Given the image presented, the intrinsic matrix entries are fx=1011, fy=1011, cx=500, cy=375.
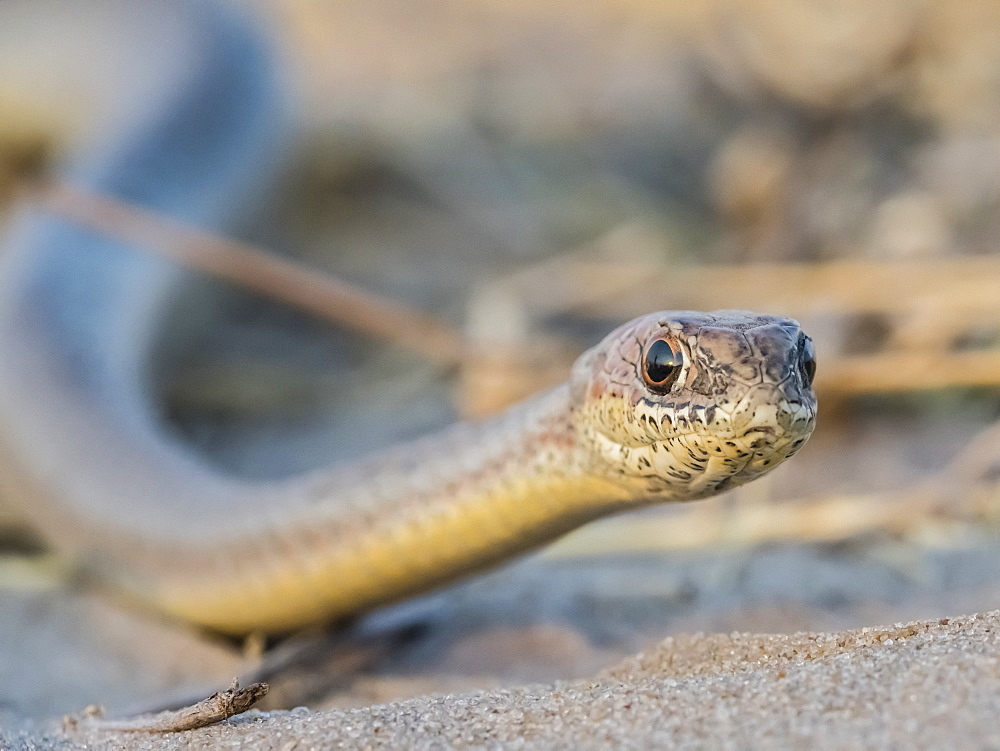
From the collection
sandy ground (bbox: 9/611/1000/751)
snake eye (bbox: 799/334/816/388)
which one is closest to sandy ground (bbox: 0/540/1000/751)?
sandy ground (bbox: 9/611/1000/751)

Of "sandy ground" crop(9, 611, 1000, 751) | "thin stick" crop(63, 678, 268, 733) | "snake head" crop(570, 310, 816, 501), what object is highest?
"snake head" crop(570, 310, 816, 501)

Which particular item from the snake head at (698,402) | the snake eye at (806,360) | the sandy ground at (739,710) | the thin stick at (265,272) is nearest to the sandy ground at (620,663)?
the sandy ground at (739,710)

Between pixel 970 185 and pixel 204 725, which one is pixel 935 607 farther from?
pixel 970 185

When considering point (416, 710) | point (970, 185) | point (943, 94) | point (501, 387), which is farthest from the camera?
point (943, 94)

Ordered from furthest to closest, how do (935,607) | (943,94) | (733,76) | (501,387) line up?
(733,76) → (943,94) → (501,387) → (935,607)

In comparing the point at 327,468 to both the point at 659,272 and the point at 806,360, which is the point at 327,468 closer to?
the point at 806,360

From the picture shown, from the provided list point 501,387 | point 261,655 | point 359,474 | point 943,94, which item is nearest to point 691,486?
point 359,474

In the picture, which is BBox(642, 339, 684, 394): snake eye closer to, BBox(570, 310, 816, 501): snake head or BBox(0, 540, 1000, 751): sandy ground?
BBox(570, 310, 816, 501): snake head
